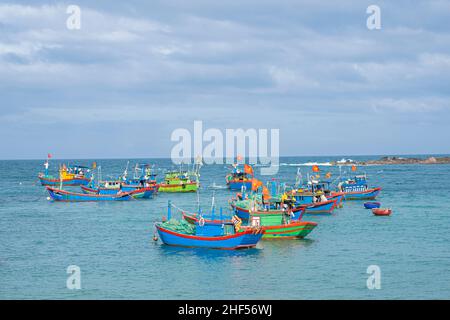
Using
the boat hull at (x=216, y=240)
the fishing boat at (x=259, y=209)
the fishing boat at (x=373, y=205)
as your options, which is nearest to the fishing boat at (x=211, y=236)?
the boat hull at (x=216, y=240)

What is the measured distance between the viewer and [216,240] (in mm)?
45594

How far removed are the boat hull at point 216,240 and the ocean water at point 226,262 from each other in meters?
0.66

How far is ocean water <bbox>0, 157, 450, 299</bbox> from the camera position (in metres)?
34.7

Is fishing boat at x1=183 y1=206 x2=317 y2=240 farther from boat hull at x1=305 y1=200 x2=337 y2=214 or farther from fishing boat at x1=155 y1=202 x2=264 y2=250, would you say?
boat hull at x1=305 y1=200 x2=337 y2=214

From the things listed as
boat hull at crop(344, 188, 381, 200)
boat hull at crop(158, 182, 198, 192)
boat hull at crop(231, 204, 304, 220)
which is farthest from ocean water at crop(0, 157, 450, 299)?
boat hull at crop(158, 182, 198, 192)

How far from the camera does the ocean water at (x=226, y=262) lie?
34.7 metres

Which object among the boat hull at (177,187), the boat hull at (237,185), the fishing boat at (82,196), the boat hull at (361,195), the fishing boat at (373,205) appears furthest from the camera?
the boat hull at (237,185)

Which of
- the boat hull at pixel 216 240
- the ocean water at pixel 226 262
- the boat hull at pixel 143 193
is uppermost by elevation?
the boat hull at pixel 143 193

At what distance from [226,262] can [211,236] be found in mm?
4355

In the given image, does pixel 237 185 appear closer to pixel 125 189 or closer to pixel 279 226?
pixel 125 189

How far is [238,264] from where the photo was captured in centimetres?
4131

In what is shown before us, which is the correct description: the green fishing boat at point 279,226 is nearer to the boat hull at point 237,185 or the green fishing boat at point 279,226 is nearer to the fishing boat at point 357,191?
the fishing boat at point 357,191

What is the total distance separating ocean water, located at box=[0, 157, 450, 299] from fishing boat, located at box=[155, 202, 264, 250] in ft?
2.36
